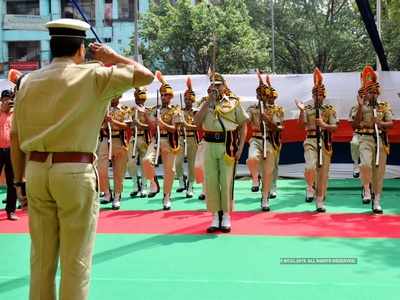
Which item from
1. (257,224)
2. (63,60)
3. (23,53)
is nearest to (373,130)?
(257,224)

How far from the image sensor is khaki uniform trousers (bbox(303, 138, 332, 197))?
27.5 ft

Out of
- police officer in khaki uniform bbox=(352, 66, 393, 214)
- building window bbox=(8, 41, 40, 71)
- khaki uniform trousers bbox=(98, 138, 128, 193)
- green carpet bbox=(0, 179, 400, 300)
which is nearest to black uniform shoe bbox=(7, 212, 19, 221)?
green carpet bbox=(0, 179, 400, 300)

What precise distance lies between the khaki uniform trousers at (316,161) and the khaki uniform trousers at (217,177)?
177 centimetres

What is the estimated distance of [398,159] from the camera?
11586 mm

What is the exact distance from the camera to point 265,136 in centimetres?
879

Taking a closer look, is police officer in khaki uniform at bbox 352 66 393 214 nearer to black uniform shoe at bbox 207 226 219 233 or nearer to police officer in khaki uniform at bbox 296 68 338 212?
police officer in khaki uniform at bbox 296 68 338 212

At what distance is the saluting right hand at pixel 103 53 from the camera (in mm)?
3217

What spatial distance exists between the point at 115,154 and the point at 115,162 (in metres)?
0.12

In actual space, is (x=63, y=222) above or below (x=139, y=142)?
above

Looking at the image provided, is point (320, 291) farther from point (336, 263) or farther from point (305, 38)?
point (305, 38)

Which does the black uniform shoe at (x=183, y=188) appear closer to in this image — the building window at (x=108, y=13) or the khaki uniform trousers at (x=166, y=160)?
the khaki uniform trousers at (x=166, y=160)

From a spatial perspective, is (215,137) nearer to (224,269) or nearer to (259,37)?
(224,269)

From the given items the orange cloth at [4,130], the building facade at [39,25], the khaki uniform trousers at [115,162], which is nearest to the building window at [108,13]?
the building facade at [39,25]

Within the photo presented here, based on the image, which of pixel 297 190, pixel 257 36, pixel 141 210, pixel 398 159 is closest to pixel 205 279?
pixel 141 210
